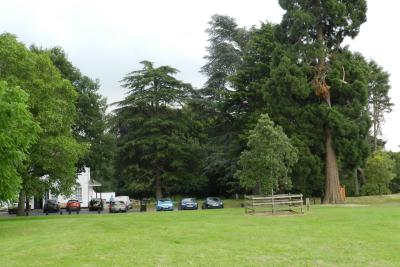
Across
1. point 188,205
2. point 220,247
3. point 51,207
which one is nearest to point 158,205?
point 188,205

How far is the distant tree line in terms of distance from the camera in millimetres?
36281

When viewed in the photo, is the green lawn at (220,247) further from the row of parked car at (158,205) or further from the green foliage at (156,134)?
the green foliage at (156,134)

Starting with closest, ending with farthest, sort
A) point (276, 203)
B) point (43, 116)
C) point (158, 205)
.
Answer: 1. point (276, 203)
2. point (43, 116)
3. point (158, 205)

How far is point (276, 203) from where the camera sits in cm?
3138

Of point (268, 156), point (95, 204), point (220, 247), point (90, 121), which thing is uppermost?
point (90, 121)

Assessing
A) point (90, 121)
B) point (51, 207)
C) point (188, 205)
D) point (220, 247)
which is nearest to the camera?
point (220, 247)

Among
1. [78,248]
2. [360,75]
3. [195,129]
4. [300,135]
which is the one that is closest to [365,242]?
[78,248]

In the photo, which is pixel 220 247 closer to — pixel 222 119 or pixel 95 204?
pixel 95 204

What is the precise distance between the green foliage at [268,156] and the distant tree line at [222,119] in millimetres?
78

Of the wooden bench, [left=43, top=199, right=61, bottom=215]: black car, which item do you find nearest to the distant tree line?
the wooden bench

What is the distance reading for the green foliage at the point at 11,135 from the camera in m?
23.0

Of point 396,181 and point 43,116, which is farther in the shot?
point 396,181

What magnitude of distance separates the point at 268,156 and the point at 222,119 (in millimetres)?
23081

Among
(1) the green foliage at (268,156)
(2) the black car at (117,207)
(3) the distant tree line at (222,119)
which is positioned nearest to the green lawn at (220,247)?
(3) the distant tree line at (222,119)
